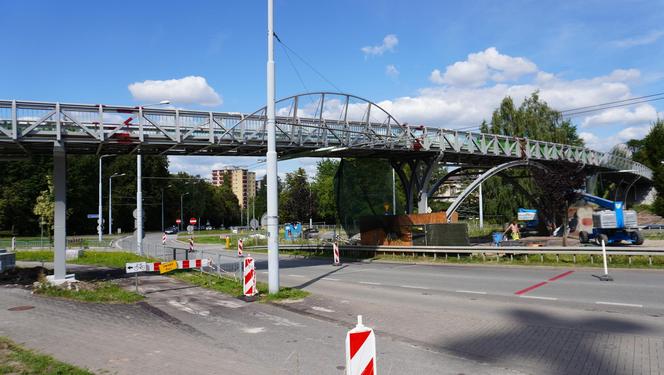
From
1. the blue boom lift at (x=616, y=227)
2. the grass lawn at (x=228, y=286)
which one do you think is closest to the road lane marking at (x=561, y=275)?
the grass lawn at (x=228, y=286)

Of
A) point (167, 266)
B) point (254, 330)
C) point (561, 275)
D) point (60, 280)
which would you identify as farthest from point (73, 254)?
point (561, 275)

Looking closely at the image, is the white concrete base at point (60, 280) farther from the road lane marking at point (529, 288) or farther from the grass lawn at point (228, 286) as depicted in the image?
the road lane marking at point (529, 288)

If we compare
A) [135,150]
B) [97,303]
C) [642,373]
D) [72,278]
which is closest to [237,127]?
[135,150]

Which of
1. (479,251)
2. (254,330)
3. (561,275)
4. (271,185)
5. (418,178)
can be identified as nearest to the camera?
(254,330)

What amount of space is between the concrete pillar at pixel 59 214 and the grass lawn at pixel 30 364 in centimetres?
1136

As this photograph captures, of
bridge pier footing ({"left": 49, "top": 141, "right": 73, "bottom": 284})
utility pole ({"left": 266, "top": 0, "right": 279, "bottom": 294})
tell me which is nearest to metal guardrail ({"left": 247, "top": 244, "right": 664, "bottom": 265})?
utility pole ({"left": 266, "top": 0, "right": 279, "bottom": 294})

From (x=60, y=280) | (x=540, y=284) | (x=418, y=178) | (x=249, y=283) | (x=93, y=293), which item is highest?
(x=418, y=178)

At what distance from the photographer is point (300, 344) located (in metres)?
8.47

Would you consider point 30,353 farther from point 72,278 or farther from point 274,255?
point 72,278

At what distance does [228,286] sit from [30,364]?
955cm

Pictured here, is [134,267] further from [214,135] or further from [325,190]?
[325,190]

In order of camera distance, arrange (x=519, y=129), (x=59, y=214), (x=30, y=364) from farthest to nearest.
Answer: (x=519, y=129)
(x=59, y=214)
(x=30, y=364)

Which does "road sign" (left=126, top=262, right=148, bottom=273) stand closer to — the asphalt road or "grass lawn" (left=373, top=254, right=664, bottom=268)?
the asphalt road

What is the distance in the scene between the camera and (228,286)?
651 inches
